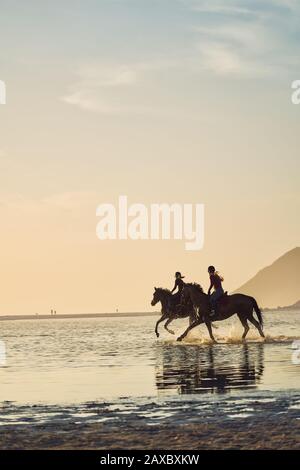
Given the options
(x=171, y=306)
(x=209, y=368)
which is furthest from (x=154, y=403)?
(x=171, y=306)

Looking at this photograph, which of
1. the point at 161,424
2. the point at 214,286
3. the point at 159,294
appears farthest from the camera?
the point at 159,294

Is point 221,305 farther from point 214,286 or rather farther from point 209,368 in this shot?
point 209,368

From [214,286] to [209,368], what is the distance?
11684mm

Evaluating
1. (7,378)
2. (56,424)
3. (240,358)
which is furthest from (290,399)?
(240,358)

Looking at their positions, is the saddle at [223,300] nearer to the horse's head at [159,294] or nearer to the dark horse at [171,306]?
the dark horse at [171,306]

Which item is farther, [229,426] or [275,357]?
[275,357]

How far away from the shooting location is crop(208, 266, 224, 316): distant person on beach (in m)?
32.6

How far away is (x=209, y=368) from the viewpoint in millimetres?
22156

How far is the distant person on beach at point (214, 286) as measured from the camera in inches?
1283

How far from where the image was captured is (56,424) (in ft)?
41.7

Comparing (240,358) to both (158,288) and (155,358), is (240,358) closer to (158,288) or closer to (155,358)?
(155,358)

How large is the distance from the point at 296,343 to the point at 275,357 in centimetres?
881

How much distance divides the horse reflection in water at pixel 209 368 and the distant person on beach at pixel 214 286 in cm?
200

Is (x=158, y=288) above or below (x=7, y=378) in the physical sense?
above
